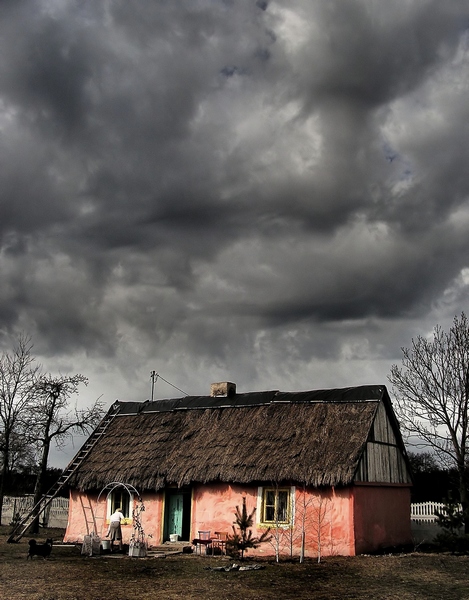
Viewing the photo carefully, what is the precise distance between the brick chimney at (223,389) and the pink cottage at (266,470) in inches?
1.6

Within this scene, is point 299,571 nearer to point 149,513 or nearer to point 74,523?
point 149,513

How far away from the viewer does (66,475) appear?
25062mm

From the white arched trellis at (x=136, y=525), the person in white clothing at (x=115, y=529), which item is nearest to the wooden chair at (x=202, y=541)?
the white arched trellis at (x=136, y=525)

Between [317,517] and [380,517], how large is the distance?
2653 mm

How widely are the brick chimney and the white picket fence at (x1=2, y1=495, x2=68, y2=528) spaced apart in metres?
11.5

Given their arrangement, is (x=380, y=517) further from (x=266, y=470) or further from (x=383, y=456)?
(x=266, y=470)

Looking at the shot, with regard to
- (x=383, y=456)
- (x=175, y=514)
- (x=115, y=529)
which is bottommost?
(x=115, y=529)

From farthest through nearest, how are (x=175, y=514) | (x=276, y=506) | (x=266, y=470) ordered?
(x=175, y=514) < (x=266, y=470) < (x=276, y=506)

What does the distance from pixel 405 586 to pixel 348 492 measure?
613 centimetres

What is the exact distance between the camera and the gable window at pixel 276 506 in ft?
65.1

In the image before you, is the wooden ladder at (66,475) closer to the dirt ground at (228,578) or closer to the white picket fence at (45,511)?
the dirt ground at (228,578)

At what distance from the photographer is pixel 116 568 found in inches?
650

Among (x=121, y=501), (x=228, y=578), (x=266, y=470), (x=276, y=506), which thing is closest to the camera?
(x=228, y=578)

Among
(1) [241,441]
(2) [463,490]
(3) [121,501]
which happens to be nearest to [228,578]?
(1) [241,441]
